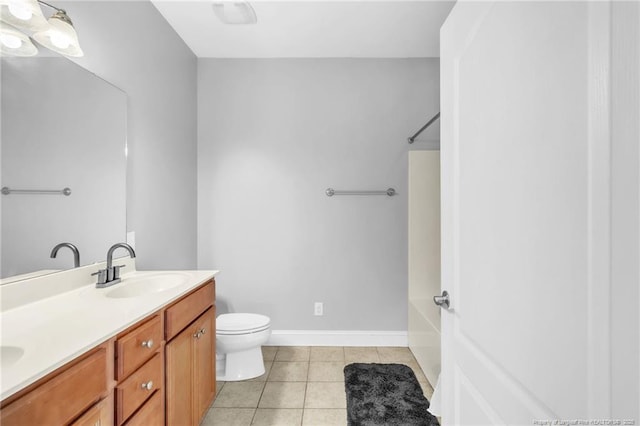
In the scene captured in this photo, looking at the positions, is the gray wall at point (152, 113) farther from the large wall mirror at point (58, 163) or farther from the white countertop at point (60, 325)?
the white countertop at point (60, 325)

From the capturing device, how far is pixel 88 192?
1576 mm

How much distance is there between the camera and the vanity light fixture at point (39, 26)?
1178 millimetres

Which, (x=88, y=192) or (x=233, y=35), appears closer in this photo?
(x=88, y=192)

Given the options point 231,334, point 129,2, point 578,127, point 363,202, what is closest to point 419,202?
point 363,202

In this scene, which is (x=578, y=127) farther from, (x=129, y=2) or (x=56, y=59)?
(x=129, y=2)

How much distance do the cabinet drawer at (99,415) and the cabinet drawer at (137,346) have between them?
77 millimetres

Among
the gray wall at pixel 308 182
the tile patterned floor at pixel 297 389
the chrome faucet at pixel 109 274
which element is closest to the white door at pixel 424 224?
the gray wall at pixel 308 182

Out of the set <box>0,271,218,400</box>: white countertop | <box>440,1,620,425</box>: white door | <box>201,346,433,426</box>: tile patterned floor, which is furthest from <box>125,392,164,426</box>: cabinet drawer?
<box>440,1,620,425</box>: white door

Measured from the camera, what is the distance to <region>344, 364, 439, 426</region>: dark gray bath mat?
1.80 metres

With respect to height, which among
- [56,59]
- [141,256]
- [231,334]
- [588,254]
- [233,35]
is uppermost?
[233,35]

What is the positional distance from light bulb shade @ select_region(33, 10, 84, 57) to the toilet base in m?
2.02

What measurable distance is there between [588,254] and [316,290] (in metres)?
2.44

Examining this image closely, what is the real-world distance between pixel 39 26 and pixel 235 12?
44.5 inches

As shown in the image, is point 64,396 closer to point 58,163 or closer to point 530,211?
point 58,163
